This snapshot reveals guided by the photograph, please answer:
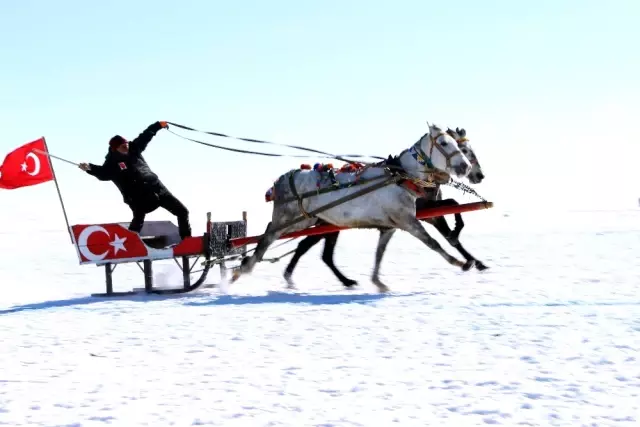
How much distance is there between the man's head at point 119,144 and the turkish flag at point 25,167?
3.90 ft

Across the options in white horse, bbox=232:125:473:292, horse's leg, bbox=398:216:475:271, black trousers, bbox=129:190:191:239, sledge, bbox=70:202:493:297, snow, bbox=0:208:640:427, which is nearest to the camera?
snow, bbox=0:208:640:427

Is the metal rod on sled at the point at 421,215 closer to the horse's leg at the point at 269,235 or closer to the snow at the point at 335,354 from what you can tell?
the horse's leg at the point at 269,235

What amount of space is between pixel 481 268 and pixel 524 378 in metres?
6.80

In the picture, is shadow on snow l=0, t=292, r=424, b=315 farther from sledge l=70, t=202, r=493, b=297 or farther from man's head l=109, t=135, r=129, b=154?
man's head l=109, t=135, r=129, b=154

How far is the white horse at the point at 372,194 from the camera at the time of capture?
10.4m

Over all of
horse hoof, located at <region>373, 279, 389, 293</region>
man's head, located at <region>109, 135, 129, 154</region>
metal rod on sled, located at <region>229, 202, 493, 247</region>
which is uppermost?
man's head, located at <region>109, 135, 129, 154</region>

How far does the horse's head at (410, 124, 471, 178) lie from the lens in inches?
404

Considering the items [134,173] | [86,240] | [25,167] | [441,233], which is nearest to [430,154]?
[441,233]

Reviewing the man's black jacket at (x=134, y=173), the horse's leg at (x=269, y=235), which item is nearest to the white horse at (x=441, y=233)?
the horse's leg at (x=269, y=235)

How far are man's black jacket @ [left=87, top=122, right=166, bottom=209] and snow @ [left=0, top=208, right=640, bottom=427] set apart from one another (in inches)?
53.5

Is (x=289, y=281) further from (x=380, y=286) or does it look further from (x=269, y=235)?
(x=380, y=286)

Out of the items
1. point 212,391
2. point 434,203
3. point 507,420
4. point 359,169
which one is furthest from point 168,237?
point 507,420

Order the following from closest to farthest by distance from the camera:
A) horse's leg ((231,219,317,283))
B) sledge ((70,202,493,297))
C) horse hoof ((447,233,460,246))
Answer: sledge ((70,202,493,297))
horse's leg ((231,219,317,283))
horse hoof ((447,233,460,246))

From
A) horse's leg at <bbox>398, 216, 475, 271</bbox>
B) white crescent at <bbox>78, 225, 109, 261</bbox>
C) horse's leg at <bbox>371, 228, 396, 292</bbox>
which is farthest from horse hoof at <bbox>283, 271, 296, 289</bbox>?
white crescent at <bbox>78, 225, 109, 261</bbox>
